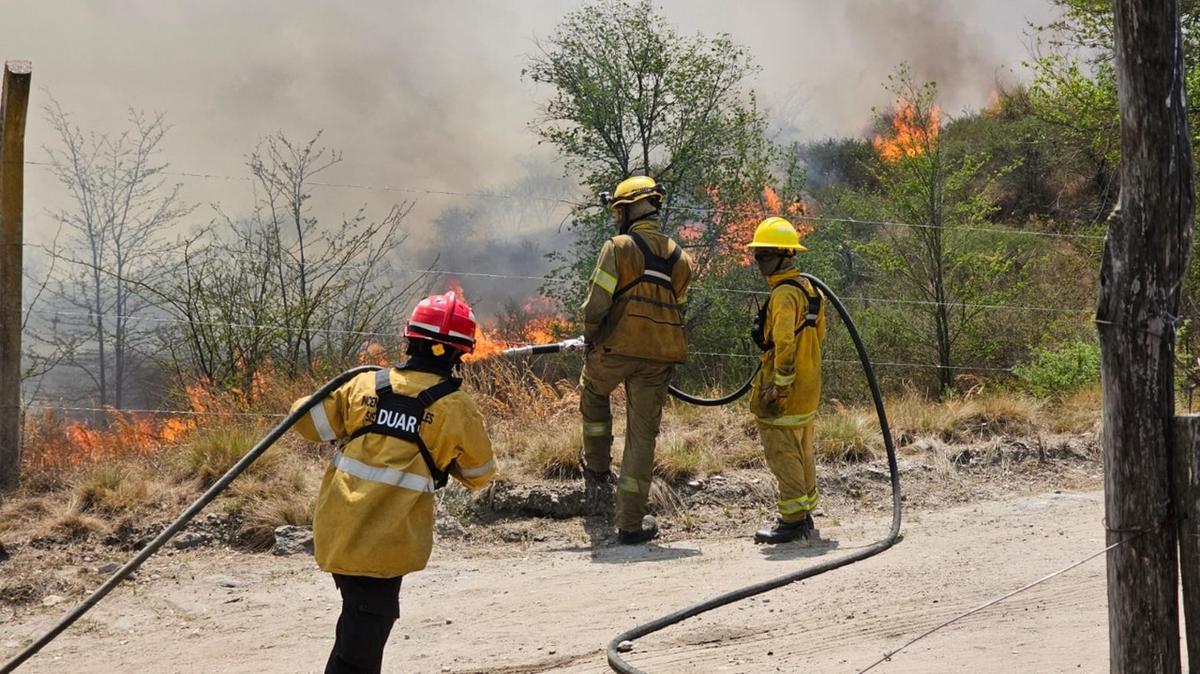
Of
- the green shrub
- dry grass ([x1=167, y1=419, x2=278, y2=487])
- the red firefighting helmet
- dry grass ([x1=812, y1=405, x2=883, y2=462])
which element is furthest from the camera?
the green shrub

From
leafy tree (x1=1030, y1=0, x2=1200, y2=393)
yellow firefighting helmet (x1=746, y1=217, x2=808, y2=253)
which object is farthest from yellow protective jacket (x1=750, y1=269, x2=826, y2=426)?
leafy tree (x1=1030, y1=0, x2=1200, y2=393)

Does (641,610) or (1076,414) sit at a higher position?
(1076,414)

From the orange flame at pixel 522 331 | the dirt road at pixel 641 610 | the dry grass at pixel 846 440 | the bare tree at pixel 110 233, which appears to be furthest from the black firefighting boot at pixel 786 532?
the bare tree at pixel 110 233

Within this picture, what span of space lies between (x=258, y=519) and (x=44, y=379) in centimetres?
666

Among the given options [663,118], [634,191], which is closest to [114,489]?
[634,191]

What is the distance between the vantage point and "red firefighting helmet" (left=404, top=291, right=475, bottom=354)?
174 inches

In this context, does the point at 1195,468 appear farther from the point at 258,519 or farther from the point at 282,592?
the point at 258,519

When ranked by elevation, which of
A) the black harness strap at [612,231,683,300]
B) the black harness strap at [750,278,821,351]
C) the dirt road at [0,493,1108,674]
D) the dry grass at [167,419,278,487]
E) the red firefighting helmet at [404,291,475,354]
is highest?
the black harness strap at [612,231,683,300]

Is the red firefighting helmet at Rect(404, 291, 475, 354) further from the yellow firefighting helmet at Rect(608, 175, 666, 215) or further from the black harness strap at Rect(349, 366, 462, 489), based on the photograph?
the yellow firefighting helmet at Rect(608, 175, 666, 215)

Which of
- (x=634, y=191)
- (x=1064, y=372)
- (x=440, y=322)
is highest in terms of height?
(x=634, y=191)

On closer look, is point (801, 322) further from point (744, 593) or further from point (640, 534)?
point (744, 593)

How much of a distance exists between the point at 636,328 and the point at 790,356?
97cm

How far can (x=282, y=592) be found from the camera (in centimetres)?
659

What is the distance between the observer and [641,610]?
5.90 m
